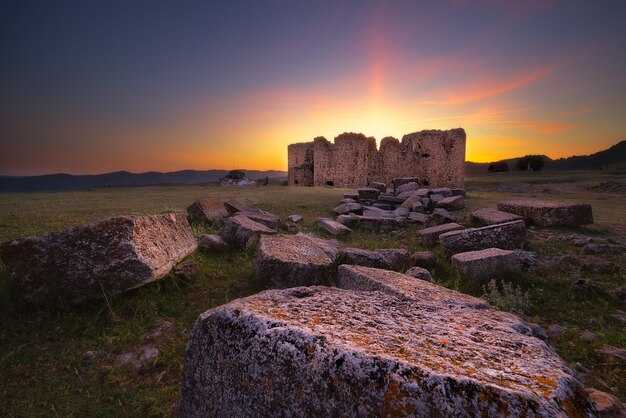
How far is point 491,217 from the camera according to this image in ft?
23.7

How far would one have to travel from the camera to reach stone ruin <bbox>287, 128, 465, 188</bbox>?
883 inches

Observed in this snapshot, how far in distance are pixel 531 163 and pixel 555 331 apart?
60878 millimetres

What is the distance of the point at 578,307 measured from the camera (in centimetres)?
404

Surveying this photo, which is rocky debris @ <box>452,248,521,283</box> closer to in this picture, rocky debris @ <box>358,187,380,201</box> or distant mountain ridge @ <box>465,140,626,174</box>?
rocky debris @ <box>358,187,380,201</box>

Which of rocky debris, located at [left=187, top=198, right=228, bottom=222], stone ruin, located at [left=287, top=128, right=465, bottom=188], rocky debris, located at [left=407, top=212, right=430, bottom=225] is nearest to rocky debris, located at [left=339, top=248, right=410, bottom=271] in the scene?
rocky debris, located at [left=187, top=198, right=228, bottom=222]

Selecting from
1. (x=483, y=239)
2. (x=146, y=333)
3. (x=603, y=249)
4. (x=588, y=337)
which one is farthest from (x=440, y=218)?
(x=146, y=333)

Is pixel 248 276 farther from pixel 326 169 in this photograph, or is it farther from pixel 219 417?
pixel 326 169

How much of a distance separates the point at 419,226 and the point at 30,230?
7.90 meters

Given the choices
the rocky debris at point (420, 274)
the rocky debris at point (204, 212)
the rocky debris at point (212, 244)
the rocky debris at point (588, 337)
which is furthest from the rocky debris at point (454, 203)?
the rocky debris at point (212, 244)

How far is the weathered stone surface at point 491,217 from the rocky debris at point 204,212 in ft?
18.7

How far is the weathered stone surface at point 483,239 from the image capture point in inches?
227

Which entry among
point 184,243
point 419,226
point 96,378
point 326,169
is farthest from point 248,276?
point 326,169

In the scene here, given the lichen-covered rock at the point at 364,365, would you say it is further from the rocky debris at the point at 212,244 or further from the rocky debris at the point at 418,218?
the rocky debris at the point at 418,218

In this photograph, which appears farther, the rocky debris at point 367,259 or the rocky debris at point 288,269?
the rocky debris at point 367,259
